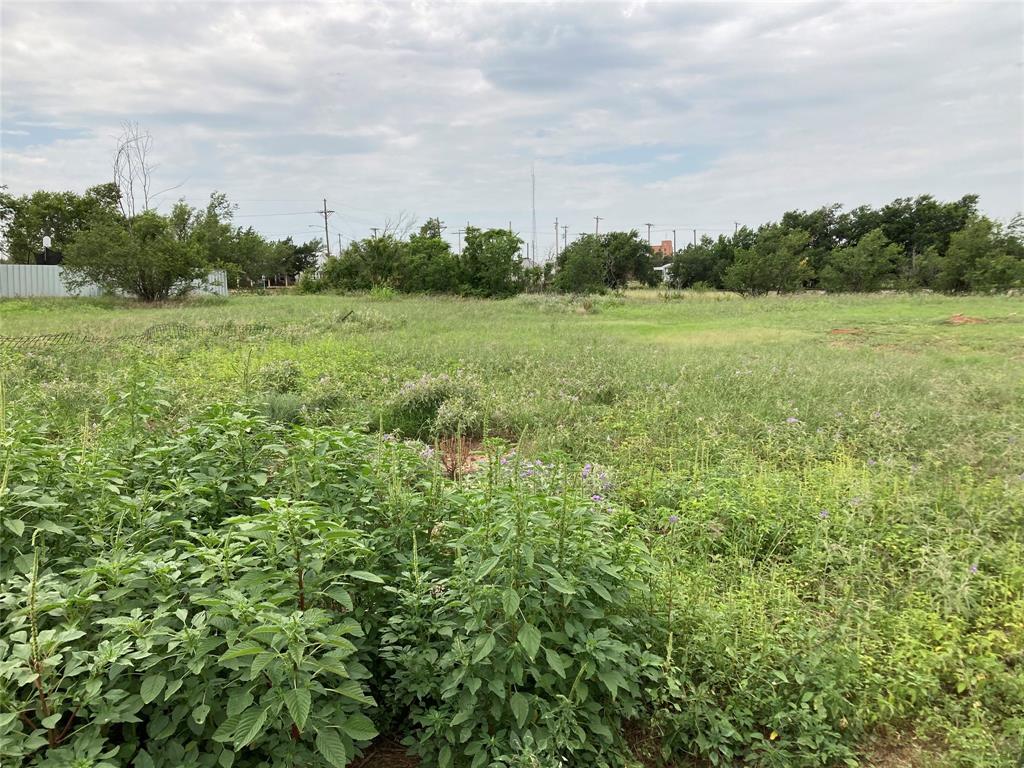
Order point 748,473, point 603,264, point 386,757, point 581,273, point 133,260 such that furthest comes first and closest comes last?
point 603,264
point 581,273
point 133,260
point 748,473
point 386,757

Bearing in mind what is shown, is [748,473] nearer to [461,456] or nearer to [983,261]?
[461,456]

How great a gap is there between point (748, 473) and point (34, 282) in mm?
31079

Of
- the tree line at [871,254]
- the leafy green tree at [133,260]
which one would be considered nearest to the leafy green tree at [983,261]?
the tree line at [871,254]

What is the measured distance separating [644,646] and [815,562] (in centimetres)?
148

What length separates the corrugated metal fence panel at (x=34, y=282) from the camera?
2486cm

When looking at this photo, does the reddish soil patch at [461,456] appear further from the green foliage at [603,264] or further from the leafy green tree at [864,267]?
the leafy green tree at [864,267]

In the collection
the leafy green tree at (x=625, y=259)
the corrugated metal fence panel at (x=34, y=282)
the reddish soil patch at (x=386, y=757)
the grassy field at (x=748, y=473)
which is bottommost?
the reddish soil patch at (x=386, y=757)

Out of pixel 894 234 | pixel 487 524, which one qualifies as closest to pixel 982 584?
pixel 487 524

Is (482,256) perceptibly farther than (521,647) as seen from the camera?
Yes

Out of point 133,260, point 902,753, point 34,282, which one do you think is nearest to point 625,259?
point 133,260

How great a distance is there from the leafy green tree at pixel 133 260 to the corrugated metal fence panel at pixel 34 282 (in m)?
1.48

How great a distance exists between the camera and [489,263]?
32.0 meters

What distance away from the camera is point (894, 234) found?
4434 cm

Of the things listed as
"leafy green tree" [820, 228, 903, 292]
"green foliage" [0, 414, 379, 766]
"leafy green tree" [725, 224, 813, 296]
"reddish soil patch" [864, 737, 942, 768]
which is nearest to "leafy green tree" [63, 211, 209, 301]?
"green foliage" [0, 414, 379, 766]
